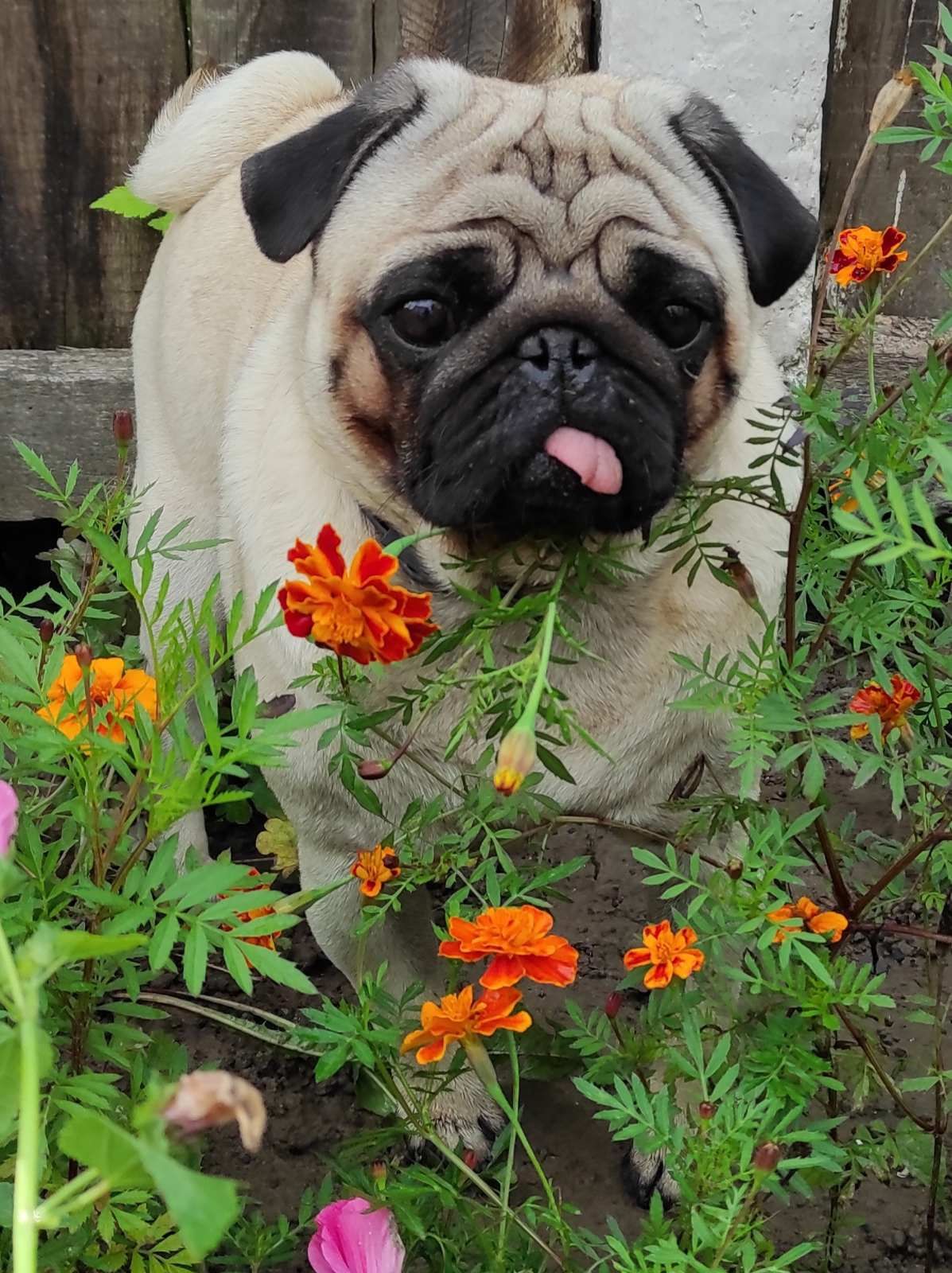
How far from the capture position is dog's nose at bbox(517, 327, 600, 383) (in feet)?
4.98

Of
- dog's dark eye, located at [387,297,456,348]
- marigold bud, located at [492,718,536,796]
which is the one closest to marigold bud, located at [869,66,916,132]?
dog's dark eye, located at [387,297,456,348]

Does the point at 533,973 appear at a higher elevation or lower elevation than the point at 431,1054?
higher

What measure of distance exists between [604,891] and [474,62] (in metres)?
1.91

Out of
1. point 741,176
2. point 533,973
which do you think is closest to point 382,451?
point 741,176

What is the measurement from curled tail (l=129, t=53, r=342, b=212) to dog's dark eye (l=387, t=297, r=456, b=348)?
1.13m

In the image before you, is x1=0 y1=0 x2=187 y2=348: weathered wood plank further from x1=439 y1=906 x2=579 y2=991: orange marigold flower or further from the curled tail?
x1=439 y1=906 x2=579 y2=991: orange marigold flower

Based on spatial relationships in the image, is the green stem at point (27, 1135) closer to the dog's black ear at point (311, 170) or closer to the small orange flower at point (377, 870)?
the small orange flower at point (377, 870)

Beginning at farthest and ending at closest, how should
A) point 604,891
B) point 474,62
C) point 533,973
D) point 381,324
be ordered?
point 474,62, point 604,891, point 381,324, point 533,973

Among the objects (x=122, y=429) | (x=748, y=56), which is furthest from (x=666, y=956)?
(x=748, y=56)

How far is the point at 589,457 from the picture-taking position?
1459mm

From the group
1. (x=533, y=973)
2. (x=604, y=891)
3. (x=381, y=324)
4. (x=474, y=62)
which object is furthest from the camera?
(x=474, y=62)

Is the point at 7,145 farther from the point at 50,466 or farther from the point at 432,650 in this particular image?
the point at 432,650

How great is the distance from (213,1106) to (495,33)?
9.71ft

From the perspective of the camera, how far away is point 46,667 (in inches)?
50.4
